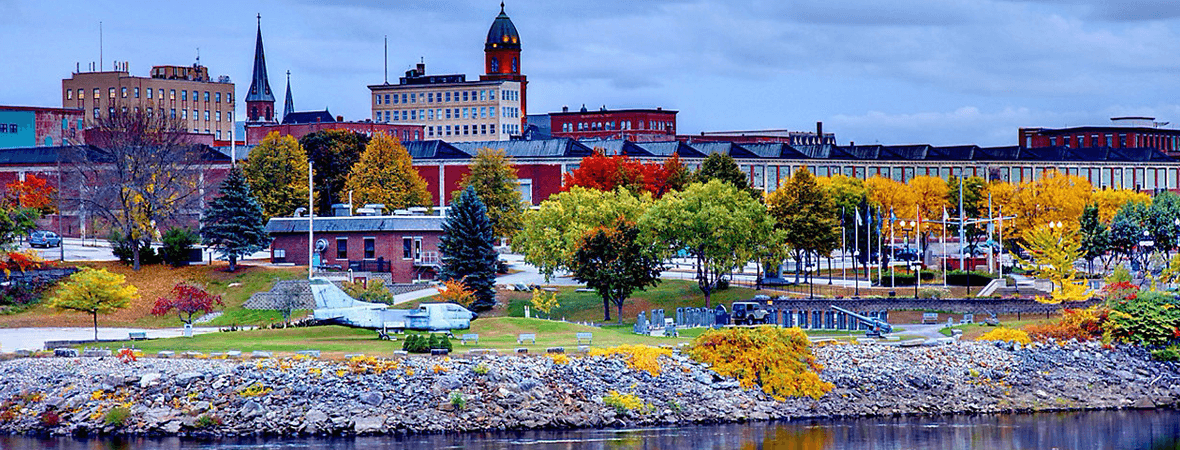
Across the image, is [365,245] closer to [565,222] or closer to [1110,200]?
[565,222]

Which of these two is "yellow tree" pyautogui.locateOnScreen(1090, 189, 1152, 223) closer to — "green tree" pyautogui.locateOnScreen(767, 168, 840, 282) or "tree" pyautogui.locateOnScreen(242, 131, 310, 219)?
"green tree" pyautogui.locateOnScreen(767, 168, 840, 282)

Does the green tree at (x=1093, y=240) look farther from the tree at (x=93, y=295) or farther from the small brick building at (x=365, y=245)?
the tree at (x=93, y=295)

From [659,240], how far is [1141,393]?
3014 cm

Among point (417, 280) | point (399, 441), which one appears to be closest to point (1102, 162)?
point (417, 280)

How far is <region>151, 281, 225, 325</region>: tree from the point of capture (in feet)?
243

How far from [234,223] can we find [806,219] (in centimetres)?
3244

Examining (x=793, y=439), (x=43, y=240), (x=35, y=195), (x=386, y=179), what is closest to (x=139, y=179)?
(x=43, y=240)

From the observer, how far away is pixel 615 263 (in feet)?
265

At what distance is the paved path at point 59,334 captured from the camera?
64.1 metres

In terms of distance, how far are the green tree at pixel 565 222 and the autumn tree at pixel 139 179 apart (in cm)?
2065

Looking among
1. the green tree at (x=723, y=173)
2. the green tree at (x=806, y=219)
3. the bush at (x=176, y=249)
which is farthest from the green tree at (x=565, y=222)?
the bush at (x=176, y=249)

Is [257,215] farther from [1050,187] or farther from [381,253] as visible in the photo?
[1050,187]

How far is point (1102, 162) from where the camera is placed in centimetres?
18075

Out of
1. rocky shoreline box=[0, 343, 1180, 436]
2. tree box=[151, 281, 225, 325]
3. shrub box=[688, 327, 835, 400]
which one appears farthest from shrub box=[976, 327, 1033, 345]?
tree box=[151, 281, 225, 325]
